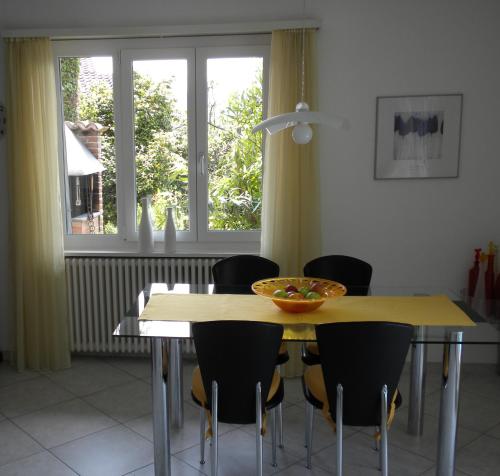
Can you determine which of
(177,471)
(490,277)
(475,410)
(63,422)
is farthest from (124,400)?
(490,277)

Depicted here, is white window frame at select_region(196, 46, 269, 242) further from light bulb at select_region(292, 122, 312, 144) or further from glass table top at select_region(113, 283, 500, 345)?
light bulb at select_region(292, 122, 312, 144)

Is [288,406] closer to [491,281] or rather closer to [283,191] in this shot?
[283,191]

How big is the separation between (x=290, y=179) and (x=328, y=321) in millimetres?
1525

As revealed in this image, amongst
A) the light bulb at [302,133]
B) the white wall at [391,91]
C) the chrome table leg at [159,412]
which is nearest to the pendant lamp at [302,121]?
the light bulb at [302,133]

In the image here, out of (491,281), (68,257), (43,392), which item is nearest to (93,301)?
(68,257)

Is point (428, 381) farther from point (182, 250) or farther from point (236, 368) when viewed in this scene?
point (236, 368)

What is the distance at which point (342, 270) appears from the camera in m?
3.38

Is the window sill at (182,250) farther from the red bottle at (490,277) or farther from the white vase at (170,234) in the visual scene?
the red bottle at (490,277)

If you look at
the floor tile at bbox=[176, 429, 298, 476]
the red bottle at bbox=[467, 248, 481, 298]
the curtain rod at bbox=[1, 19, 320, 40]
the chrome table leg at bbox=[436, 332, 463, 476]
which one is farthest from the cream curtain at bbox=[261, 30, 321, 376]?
the chrome table leg at bbox=[436, 332, 463, 476]

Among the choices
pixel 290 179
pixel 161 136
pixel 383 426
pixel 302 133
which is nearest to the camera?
pixel 383 426

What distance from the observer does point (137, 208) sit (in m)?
4.21

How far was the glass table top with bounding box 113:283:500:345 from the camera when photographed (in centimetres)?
235

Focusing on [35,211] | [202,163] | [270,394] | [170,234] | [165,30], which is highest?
[165,30]

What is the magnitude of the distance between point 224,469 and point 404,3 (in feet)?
10.3
